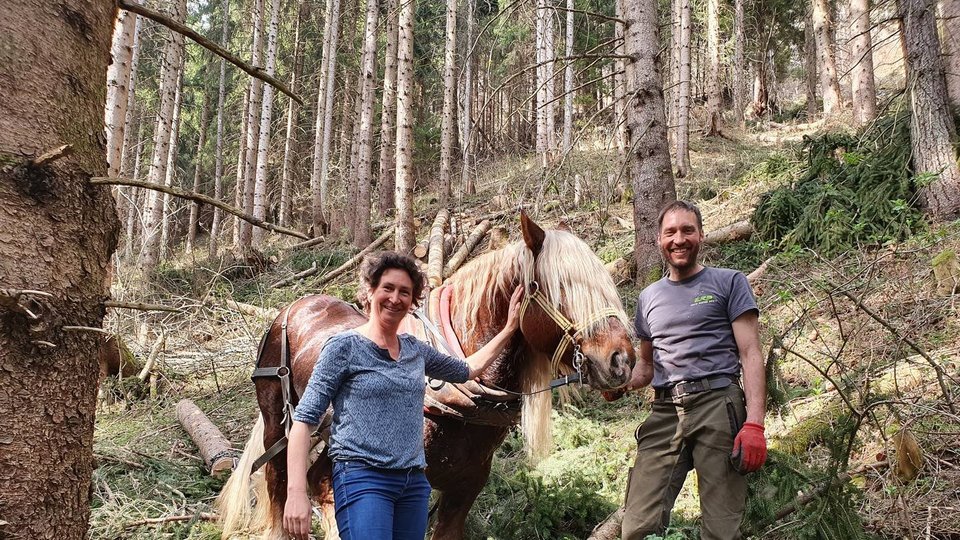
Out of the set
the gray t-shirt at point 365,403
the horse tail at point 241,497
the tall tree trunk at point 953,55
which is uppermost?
the tall tree trunk at point 953,55

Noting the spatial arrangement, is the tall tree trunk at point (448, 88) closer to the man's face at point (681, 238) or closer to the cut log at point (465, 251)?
the cut log at point (465, 251)

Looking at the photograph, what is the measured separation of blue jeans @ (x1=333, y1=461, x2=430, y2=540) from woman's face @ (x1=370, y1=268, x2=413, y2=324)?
583 mm

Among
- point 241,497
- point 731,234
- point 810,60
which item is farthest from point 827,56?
point 241,497

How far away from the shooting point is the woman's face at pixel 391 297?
2426mm

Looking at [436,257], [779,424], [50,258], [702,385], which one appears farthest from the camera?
[436,257]

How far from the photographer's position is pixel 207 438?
17.1ft

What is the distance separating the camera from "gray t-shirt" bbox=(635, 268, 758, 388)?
8.77 feet

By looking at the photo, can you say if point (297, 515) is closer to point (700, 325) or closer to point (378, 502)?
point (378, 502)

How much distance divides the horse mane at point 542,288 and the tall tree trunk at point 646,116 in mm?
2900

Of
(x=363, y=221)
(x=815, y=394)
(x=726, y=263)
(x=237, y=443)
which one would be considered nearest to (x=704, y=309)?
(x=815, y=394)

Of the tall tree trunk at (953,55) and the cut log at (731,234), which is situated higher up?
the tall tree trunk at (953,55)

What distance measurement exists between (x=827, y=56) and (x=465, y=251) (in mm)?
12279

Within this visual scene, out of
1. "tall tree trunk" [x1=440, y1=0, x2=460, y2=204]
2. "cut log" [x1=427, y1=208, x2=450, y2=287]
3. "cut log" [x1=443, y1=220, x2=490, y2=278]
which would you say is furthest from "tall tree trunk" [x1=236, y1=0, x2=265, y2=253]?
"cut log" [x1=443, y1=220, x2=490, y2=278]

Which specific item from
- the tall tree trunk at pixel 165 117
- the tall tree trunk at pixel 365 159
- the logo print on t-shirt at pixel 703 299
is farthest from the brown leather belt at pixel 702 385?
the tall tree trunk at pixel 365 159
